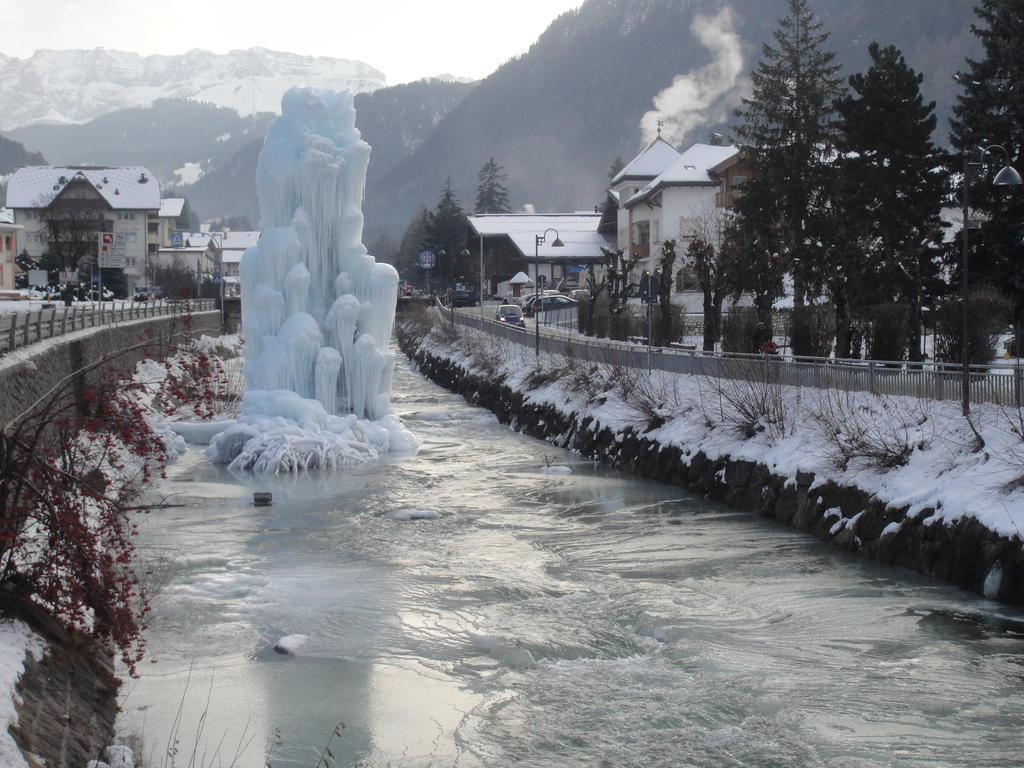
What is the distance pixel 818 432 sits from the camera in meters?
22.6

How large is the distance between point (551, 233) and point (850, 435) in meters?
81.6

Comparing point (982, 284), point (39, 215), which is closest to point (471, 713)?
point (982, 284)

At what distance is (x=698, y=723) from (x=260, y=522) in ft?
40.7

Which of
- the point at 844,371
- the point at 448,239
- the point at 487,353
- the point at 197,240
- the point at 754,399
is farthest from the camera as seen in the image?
the point at 197,240

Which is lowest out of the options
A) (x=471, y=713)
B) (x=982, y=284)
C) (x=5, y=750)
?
(x=471, y=713)

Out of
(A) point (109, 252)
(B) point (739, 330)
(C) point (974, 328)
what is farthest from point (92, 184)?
(C) point (974, 328)

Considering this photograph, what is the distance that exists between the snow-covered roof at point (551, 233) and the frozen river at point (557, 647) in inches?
2913

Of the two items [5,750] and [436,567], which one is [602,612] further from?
[5,750]

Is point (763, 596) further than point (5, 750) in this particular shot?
Yes

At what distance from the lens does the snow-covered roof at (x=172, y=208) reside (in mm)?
127319

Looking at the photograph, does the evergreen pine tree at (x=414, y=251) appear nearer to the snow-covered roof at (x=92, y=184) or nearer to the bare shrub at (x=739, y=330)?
the snow-covered roof at (x=92, y=184)

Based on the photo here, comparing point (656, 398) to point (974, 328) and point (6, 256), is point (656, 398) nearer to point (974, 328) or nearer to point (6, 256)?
point (974, 328)

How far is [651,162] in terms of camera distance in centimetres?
8875

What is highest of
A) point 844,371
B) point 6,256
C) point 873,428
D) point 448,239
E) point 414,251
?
point 414,251
